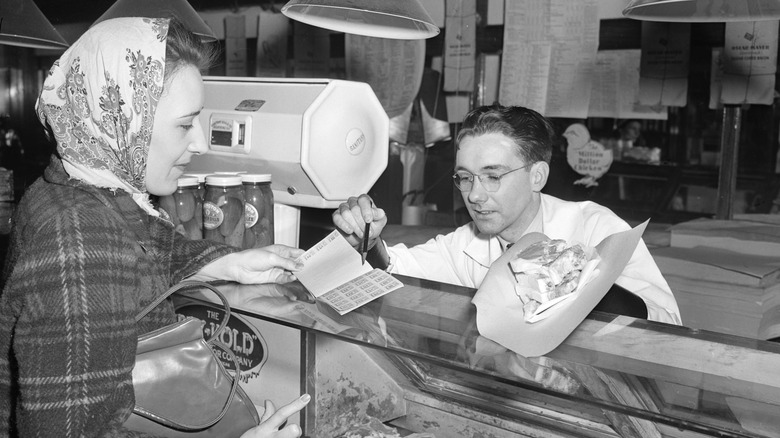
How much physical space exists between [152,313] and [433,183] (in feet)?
9.11

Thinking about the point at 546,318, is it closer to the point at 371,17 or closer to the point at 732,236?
the point at 371,17

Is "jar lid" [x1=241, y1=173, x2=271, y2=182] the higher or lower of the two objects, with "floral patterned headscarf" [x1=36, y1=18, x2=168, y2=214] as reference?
lower

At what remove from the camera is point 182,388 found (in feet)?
4.19

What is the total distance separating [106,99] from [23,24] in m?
2.50

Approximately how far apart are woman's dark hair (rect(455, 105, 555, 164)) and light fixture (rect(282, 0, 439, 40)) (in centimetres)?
32

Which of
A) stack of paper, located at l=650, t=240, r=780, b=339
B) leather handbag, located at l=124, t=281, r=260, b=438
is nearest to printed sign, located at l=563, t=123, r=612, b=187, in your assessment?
stack of paper, located at l=650, t=240, r=780, b=339

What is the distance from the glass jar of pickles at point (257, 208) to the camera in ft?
6.65

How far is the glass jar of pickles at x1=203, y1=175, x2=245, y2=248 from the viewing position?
6.47 ft

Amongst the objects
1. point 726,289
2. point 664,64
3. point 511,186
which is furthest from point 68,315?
point 664,64

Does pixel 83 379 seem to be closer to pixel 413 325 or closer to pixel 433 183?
pixel 413 325

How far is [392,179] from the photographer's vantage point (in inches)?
156

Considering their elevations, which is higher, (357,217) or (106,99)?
(106,99)

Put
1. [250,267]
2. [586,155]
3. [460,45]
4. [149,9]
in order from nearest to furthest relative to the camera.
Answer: [250,267], [149,9], [586,155], [460,45]

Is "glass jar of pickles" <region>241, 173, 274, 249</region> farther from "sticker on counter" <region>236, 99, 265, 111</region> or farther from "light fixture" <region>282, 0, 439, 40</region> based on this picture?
"light fixture" <region>282, 0, 439, 40</region>
